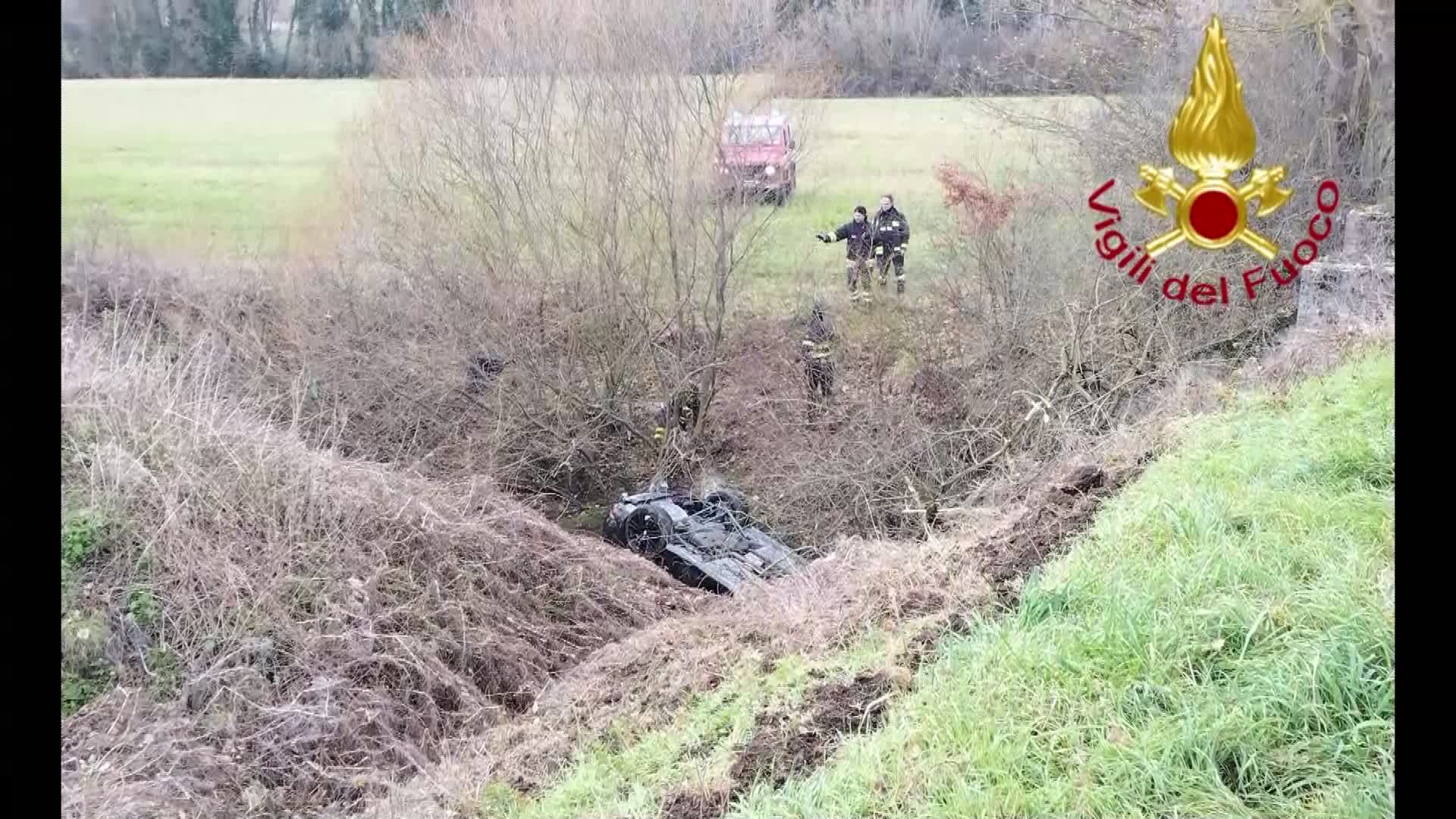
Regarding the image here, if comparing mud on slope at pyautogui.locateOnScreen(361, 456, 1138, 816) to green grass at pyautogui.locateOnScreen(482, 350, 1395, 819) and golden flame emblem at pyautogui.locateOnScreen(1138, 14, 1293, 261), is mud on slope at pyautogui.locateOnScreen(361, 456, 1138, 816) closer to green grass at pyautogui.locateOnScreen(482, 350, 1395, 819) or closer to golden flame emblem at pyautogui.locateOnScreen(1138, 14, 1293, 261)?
green grass at pyautogui.locateOnScreen(482, 350, 1395, 819)

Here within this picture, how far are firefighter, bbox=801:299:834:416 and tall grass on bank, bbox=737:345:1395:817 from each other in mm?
2175

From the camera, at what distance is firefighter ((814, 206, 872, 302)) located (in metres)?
5.09

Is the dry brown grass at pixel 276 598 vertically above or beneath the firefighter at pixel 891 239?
beneath

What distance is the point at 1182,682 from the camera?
2.60 metres

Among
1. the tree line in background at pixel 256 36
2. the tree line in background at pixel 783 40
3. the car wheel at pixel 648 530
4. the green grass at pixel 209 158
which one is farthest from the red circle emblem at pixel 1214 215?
the green grass at pixel 209 158

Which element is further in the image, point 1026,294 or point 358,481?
point 1026,294

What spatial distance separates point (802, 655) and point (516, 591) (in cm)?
185

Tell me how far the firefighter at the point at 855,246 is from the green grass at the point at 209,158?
2.16 metres

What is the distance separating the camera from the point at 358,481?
15.3 ft

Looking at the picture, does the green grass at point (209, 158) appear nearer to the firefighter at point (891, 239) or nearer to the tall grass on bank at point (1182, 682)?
the firefighter at point (891, 239)

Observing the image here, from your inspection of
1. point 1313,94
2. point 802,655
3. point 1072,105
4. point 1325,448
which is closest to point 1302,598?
point 1325,448

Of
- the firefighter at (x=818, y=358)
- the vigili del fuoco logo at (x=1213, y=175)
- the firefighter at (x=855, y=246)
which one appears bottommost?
the firefighter at (x=818, y=358)

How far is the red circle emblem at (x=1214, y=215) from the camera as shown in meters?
2.77
